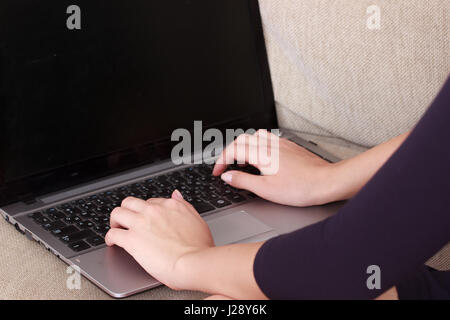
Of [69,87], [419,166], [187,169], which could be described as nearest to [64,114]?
[69,87]

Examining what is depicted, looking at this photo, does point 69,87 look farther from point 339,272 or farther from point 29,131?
point 339,272

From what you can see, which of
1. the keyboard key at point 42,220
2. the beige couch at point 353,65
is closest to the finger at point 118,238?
the keyboard key at point 42,220

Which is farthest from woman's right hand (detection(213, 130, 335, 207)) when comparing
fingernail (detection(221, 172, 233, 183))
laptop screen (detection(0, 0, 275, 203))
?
laptop screen (detection(0, 0, 275, 203))

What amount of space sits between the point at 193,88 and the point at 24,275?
417 millimetres

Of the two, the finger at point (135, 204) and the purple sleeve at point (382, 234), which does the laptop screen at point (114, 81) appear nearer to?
the finger at point (135, 204)

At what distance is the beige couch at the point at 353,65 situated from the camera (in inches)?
40.3

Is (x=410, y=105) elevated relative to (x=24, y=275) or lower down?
elevated

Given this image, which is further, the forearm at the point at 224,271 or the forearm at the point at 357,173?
the forearm at the point at 357,173

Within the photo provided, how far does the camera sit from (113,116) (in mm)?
966

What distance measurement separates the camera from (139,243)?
0.74 metres

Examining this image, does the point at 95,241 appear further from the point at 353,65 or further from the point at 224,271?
the point at 353,65

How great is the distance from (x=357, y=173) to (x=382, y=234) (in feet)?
1.03

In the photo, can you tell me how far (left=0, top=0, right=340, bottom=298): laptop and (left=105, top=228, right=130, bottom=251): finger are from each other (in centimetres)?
2

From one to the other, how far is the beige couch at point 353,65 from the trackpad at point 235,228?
11.2 inches
